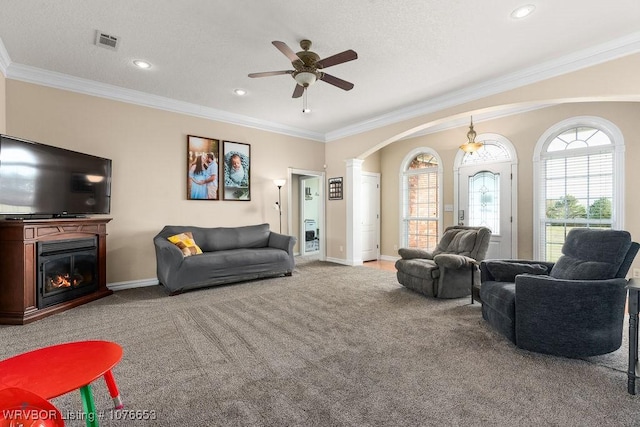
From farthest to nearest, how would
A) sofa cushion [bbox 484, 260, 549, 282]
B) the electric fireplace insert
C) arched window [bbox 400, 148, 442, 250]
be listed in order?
arched window [bbox 400, 148, 442, 250] < the electric fireplace insert < sofa cushion [bbox 484, 260, 549, 282]

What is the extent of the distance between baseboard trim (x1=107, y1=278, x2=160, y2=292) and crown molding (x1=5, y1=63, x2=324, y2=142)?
274cm

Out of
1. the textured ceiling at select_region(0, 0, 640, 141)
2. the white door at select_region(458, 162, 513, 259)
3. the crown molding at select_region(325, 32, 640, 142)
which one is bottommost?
the white door at select_region(458, 162, 513, 259)

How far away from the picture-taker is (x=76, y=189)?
3.69 metres

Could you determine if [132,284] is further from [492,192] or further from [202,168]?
[492,192]

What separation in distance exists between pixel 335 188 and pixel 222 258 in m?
3.20

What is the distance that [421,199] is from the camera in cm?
649

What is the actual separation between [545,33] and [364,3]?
74.8 inches

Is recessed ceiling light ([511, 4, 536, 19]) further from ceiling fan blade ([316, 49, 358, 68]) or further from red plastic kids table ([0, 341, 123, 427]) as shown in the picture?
red plastic kids table ([0, 341, 123, 427])

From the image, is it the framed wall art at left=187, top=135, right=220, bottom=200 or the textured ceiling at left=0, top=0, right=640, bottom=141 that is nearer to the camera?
the textured ceiling at left=0, top=0, right=640, bottom=141

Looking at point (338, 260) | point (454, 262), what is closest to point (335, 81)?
point (454, 262)

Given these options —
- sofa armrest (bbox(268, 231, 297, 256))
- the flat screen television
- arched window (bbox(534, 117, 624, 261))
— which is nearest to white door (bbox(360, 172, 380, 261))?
sofa armrest (bbox(268, 231, 297, 256))

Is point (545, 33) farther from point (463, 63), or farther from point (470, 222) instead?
point (470, 222)

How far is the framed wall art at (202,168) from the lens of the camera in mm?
5105

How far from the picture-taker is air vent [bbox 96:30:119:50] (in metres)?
3.03
